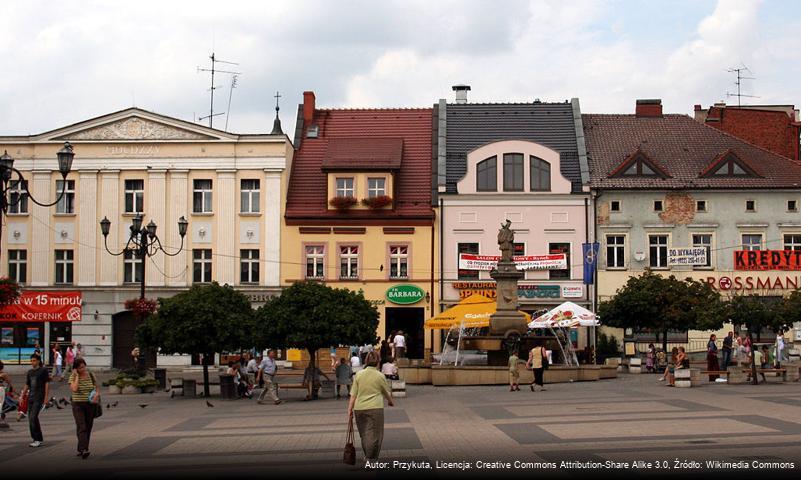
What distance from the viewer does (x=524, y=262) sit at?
160 feet

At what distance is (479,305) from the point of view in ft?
125

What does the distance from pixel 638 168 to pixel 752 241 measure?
620 centimetres

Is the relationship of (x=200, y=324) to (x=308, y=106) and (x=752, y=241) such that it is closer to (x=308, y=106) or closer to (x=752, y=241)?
(x=308, y=106)

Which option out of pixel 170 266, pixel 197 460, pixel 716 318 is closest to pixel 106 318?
pixel 170 266

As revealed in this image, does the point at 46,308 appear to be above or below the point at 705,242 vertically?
below

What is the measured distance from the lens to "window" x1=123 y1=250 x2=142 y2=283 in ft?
163

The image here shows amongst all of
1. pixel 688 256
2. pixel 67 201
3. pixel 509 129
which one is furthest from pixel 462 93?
pixel 67 201

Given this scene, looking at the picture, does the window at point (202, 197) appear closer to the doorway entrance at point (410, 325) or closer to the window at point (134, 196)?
the window at point (134, 196)

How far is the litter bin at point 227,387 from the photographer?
101 feet

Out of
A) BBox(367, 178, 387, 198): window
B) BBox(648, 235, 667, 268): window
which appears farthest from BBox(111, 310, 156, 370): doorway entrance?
BBox(648, 235, 667, 268): window

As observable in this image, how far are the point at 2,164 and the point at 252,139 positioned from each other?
28.8m

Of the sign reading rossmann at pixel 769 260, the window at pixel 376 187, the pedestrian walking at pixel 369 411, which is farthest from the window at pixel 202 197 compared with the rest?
the pedestrian walking at pixel 369 411

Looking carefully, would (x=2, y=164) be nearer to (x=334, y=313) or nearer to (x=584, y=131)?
(x=334, y=313)

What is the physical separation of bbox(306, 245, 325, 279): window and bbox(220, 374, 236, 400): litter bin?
18342 millimetres
